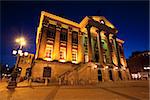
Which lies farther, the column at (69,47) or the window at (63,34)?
the window at (63,34)

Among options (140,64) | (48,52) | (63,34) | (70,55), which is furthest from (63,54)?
(140,64)

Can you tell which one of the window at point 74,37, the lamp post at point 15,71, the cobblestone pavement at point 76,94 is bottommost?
the cobblestone pavement at point 76,94

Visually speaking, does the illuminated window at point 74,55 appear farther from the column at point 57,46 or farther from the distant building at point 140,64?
the distant building at point 140,64

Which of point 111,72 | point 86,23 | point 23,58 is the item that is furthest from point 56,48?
point 111,72

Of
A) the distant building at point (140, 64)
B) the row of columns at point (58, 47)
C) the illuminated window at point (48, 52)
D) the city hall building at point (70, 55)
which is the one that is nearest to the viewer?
the city hall building at point (70, 55)

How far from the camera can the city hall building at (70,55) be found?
2181 cm

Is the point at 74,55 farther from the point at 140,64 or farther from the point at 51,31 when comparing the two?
the point at 140,64

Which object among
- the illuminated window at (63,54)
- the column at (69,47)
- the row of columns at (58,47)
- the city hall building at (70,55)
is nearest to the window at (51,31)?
the city hall building at (70,55)

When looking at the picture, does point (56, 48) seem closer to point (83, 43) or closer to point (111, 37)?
point (83, 43)

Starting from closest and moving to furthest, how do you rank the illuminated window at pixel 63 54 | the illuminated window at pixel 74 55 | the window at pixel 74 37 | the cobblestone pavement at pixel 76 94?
the cobblestone pavement at pixel 76 94, the illuminated window at pixel 63 54, the illuminated window at pixel 74 55, the window at pixel 74 37

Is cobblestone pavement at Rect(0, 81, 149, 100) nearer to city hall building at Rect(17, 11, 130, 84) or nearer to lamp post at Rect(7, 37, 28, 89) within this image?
lamp post at Rect(7, 37, 28, 89)

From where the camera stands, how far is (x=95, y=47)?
105 ft

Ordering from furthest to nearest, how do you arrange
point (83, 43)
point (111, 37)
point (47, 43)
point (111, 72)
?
point (111, 37) → point (83, 43) → point (111, 72) → point (47, 43)

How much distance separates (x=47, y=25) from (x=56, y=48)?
566 cm
